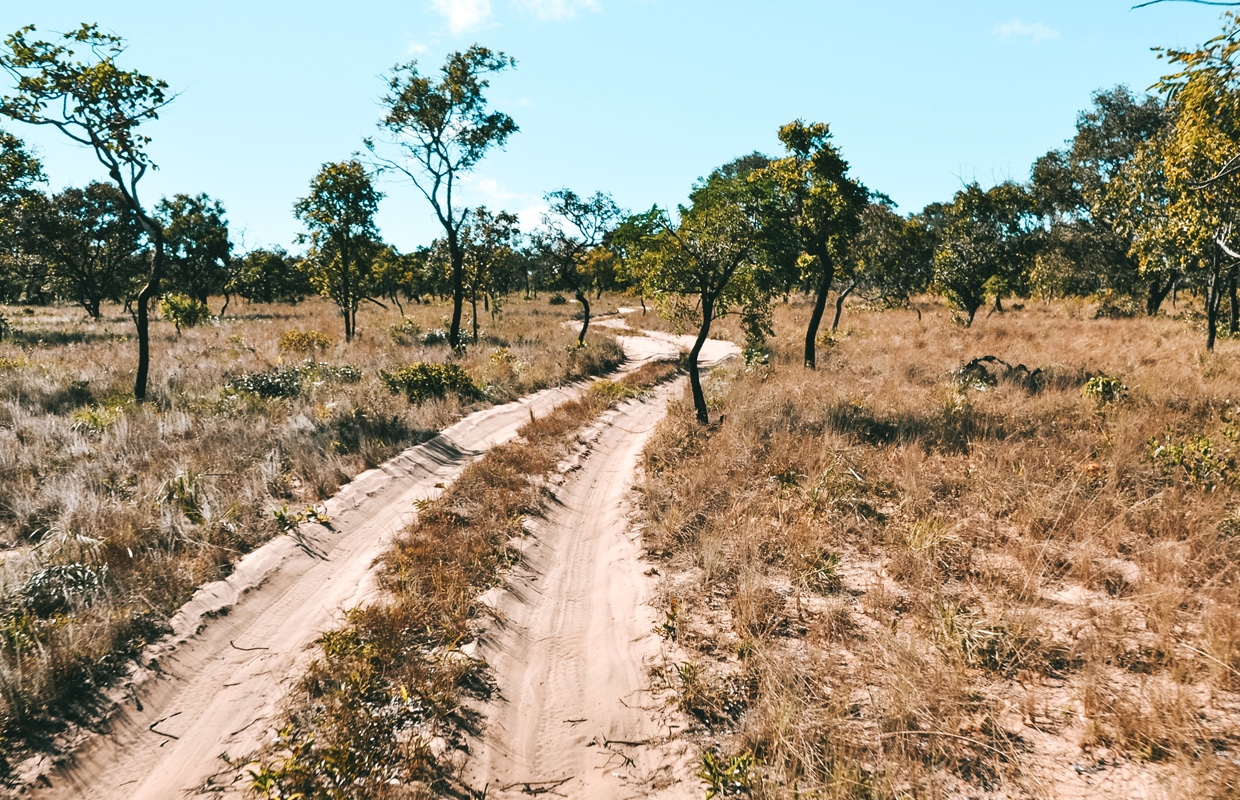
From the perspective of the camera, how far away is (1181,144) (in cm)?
999

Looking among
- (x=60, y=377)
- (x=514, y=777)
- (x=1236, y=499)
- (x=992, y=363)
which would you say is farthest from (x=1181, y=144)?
(x=60, y=377)

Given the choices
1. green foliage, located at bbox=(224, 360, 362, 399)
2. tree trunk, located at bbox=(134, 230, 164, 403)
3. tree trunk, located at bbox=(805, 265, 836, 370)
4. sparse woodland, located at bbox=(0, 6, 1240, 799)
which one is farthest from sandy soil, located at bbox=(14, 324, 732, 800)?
tree trunk, located at bbox=(805, 265, 836, 370)

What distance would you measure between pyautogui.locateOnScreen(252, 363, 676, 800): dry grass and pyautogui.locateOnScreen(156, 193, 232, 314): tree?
149ft

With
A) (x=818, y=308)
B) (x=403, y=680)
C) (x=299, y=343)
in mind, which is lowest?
(x=403, y=680)

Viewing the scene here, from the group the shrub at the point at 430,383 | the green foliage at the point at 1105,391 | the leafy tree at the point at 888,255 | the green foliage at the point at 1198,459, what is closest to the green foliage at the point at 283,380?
the shrub at the point at 430,383

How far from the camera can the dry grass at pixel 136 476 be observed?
16.8 ft

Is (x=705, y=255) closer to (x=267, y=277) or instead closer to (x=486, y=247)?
(x=486, y=247)

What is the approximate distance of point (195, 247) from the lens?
43.4m

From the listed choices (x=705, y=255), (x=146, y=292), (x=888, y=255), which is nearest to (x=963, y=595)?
(x=705, y=255)

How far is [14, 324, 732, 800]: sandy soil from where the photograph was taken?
417cm

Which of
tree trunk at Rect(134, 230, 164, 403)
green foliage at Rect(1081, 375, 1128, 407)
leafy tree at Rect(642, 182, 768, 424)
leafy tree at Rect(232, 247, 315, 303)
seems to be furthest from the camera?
leafy tree at Rect(232, 247, 315, 303)

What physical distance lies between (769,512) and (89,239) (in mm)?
41112

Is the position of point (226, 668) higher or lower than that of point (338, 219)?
lower

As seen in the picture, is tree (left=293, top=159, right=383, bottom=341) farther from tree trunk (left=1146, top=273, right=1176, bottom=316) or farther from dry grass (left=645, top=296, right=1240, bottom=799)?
tree trunk (left=1146, top=273, right=1176, bottom=316)
